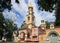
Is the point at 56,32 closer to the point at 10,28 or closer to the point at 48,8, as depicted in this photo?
the point at 48,8

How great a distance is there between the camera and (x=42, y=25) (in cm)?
4797

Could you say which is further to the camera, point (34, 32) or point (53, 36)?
point (34, 32)

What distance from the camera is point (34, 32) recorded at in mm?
38625

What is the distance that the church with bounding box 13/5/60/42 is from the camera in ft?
93.0

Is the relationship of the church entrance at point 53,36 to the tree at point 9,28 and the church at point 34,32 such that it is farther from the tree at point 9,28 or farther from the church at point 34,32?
the tree at point 9,28

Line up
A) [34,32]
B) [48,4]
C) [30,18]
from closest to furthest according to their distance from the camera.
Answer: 1. [48,4]
2. [34,32]
3. [30,18]

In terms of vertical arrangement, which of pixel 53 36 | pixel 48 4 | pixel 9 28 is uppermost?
pixel 9 28

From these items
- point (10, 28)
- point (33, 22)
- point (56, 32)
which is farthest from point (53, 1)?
point (10, 28)

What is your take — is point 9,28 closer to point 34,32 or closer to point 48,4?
point 34,32

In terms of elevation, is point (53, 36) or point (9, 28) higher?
point (9, 28)

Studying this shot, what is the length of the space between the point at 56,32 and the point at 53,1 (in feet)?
21.2

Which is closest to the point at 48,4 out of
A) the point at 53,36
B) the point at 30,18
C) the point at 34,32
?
the point at 53,36

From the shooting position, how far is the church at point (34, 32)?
2834 cm

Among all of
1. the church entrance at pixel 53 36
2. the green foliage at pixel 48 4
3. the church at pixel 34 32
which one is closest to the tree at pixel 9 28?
the church at pixel 34 32
